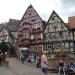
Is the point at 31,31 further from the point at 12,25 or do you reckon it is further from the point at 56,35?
the point at 12,25

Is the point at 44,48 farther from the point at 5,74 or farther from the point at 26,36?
the point at 5,74

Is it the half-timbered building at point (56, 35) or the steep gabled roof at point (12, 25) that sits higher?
the steep gabled roof at point (12, 25)

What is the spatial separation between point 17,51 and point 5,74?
4395cm

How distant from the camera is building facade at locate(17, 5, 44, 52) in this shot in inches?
2357

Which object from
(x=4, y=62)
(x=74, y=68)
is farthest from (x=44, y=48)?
(x=74, y=68)

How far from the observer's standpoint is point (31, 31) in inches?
2443

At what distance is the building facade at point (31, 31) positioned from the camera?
59.9m

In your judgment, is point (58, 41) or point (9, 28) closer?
point (58, 41)

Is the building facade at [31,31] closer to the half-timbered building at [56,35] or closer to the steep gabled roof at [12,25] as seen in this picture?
the half-timbered building at [56,35]

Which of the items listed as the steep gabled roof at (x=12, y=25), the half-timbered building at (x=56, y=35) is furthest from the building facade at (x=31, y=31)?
the steep gabled roof at (x=12, y=25)

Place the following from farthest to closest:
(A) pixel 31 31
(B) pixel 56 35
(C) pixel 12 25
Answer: (C) pixel 12 25, (A) pixel 31 31, (B) pixel 56 35

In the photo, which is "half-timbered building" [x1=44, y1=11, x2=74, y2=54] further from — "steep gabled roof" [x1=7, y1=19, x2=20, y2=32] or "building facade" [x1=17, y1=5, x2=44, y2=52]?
"steep gabled roof" [x1=7, y1=19, x2=20, y2=32]

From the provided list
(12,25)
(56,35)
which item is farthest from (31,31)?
(12,25)

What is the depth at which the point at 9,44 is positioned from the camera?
230ft
